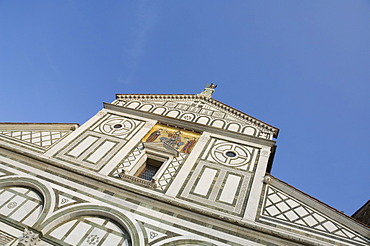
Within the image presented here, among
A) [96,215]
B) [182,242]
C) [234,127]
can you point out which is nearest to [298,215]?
[182,242]

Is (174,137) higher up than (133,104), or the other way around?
(133,104)

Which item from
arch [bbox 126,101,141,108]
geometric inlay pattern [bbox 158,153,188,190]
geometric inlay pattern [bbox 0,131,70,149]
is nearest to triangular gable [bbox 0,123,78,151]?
geometric inlay pattern [bbox 0,131,70,149]

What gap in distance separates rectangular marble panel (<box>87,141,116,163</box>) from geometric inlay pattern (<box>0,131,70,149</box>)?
1638 millimetres

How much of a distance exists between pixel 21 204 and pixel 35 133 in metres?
3.33

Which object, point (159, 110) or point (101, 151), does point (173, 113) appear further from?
point (101, 151)

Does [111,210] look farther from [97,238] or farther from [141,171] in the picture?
[141,171]

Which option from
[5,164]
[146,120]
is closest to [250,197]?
[146,120]

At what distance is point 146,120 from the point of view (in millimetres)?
12070

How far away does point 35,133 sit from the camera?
35.1 ft

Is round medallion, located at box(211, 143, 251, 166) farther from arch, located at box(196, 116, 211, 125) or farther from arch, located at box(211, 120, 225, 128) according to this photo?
arch, located at box(196, 116, 211, 125)

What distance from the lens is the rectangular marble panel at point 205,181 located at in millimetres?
8727

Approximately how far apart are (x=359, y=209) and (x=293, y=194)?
3217 mm

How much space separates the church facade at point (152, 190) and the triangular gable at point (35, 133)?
0.03 metres

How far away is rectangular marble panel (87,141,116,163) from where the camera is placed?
9.68 meters
